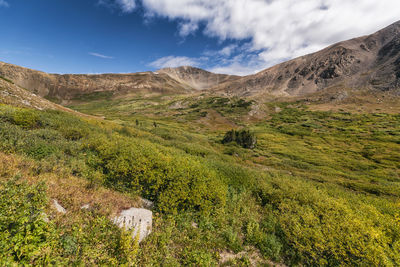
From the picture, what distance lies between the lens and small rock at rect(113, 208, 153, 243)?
594 cm

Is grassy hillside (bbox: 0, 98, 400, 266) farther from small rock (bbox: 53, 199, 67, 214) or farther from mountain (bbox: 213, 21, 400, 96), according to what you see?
mountain (bbox: 213, 21, 400, 96)

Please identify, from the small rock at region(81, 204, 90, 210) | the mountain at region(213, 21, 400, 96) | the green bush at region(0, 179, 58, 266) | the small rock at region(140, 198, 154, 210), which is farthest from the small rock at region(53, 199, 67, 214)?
the mountain at region(213, 21, 400, 96)

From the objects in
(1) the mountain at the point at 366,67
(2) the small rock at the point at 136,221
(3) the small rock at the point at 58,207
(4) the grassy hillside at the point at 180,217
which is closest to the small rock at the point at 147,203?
(4) the grassy hillside at the point at 180,217

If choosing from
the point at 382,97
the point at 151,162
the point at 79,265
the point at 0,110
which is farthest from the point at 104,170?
the point at 382,97

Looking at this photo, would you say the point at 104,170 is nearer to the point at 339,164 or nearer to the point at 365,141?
the point at 339,164

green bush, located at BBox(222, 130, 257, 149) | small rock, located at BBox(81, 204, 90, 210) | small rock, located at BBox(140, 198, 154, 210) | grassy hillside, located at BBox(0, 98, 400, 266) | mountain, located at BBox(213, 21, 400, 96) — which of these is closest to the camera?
grassy hillside, located at BBox(0, 98, 400, 266)

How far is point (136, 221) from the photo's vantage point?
630 centimetres

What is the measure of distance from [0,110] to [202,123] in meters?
94.1

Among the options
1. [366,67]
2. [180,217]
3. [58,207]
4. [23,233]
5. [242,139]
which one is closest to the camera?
[23,233]

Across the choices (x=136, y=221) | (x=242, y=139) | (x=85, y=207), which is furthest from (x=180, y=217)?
(x=242, y=139)

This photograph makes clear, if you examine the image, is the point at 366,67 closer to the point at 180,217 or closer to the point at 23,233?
the point at 180,217

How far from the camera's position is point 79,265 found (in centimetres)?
403

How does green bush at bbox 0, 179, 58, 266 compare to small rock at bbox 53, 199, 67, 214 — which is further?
small rock at bbox 53, 199, 67, 214

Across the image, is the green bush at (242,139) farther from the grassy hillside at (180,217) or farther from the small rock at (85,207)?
the small rock at (85,207)
